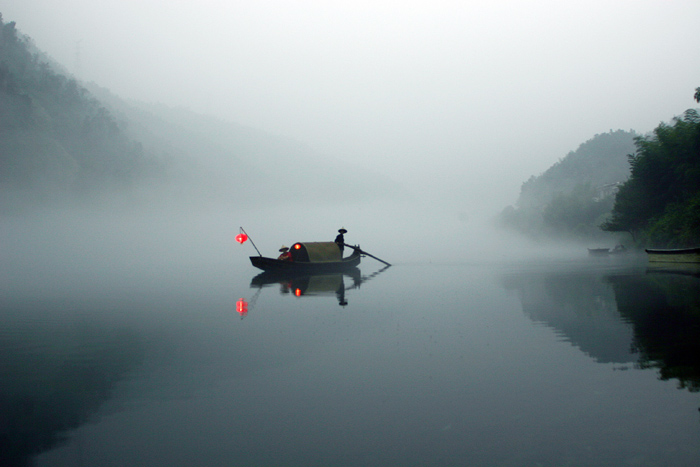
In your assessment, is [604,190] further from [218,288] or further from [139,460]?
[139,460]

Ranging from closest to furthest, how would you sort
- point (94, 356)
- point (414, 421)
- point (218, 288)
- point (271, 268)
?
point (414, 421) < point (94, 356) < point (218, 288) < point (271, 268)

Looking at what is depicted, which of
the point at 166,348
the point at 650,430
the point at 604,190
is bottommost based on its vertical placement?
the point at 650,430

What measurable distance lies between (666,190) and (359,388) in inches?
2177

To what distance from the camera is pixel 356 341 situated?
1115 cm

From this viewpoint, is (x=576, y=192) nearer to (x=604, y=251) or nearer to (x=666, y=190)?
(x=604, y=251)

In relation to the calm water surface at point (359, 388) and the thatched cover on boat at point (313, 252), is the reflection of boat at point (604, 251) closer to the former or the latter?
the thatched cover on boat at point (313, 252)

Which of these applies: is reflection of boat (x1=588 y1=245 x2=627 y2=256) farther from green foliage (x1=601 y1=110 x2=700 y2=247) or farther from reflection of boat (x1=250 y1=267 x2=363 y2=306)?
reflection of boat (x1=250 y1=267 x2=363 y2=306)

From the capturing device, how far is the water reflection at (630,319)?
8758 mm

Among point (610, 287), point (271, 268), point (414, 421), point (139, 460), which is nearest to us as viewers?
point (139, 460)

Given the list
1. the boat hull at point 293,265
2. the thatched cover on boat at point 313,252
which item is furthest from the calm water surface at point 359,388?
the thatched cover on boat at point 313,252

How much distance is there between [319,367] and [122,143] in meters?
159

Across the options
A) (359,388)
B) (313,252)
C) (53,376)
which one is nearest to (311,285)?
(313,252)

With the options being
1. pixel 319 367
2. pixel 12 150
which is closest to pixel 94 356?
pixel 319 367

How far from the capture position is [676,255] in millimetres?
36281
